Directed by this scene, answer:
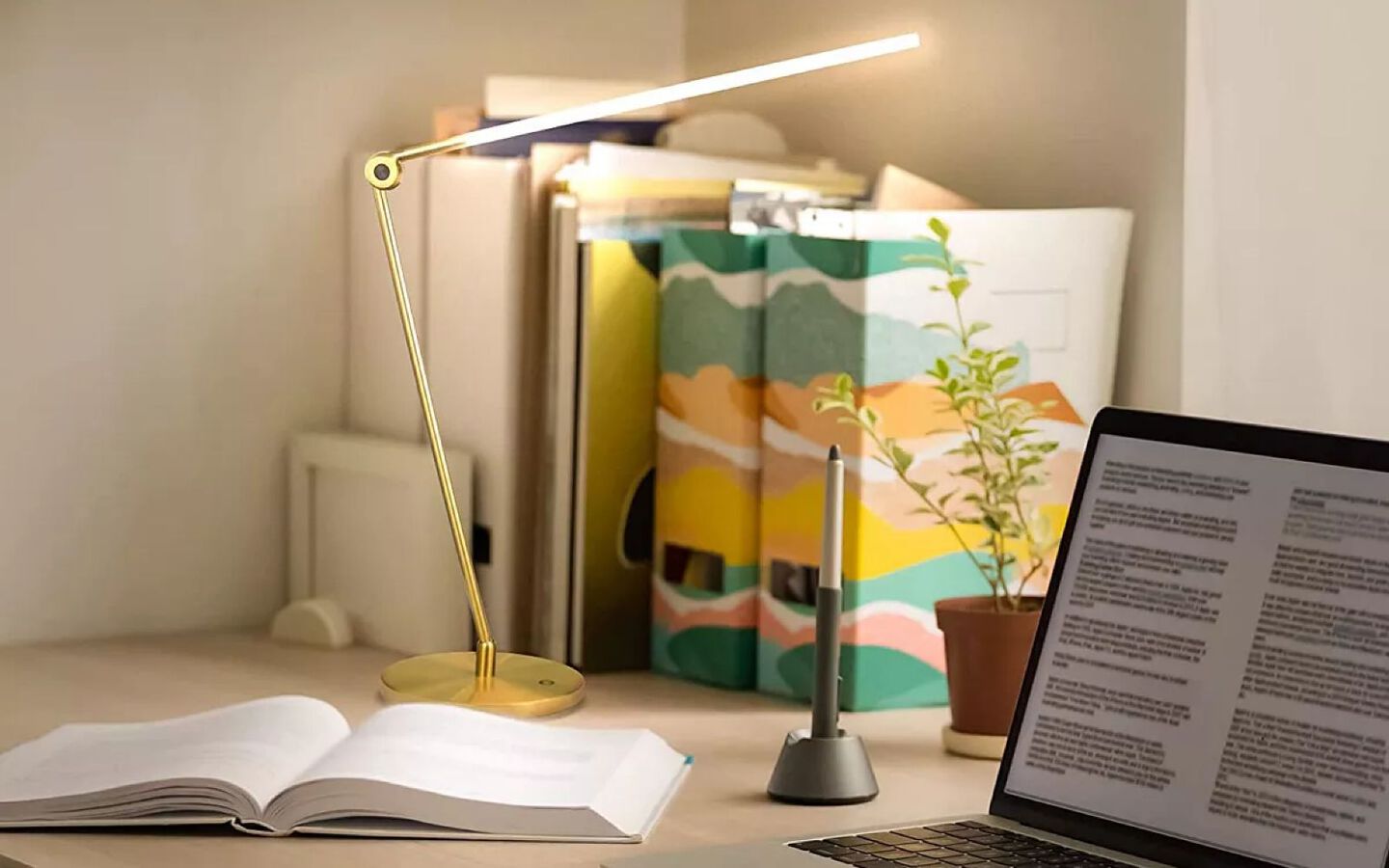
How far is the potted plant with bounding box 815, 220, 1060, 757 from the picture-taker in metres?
1.38

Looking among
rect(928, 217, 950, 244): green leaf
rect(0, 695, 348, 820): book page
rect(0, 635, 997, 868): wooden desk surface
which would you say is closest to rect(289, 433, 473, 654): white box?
rect(0, 635, 997, 868): wooden desk surface

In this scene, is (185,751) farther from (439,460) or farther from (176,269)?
(176,269)

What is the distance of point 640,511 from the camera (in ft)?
5.46

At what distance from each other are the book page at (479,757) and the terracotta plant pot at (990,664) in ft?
0.75

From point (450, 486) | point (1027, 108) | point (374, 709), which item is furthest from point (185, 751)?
point (1027, 108)

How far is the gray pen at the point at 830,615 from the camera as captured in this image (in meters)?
1.25

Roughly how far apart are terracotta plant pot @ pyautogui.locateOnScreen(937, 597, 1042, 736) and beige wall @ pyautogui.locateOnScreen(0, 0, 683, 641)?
2.37ft

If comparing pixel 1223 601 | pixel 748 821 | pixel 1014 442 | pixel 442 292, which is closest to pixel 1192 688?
pixel 1223 601

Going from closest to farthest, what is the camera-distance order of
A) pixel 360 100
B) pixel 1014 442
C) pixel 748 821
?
pixel 748 821, pixel 1014 442, pixel 360 100

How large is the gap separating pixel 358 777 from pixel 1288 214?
79cm

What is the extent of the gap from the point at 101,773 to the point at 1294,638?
67 centimetres

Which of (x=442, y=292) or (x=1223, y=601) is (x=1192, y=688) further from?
(x=442, y=292)

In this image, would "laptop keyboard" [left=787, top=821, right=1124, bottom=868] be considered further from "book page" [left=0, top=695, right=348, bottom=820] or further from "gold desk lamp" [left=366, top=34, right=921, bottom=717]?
"gold desk lamp" [left=366, top=34, right=921, bottom=717]

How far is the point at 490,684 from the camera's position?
1530 millimetres
